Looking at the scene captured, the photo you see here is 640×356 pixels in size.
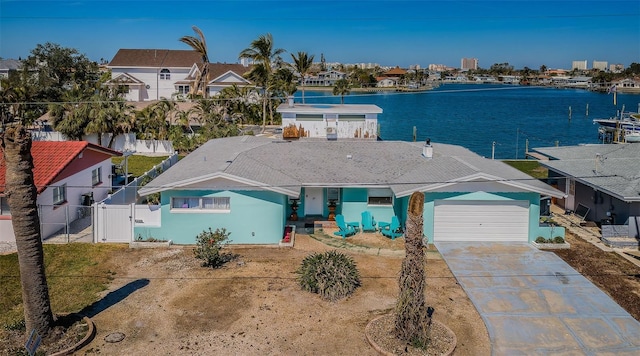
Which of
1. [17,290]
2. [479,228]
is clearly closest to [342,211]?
[479,228]

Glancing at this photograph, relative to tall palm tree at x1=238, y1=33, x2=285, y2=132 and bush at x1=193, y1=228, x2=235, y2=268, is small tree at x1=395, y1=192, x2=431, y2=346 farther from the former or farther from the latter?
tall palm tree at x1=238, y1=33, x2=285, y2=132

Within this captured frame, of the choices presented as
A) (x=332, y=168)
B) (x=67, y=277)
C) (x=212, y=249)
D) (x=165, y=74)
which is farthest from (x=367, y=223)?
(x=165, y=74)

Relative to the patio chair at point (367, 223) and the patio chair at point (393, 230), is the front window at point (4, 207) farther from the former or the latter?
the patio chair at point (393, 230)

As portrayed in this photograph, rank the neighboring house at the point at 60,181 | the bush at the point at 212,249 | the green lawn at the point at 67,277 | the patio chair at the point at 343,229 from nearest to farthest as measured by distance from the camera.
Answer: the green lawn at the point at 67,277, the bush at the point at 212,249, the neighboring house at the point at 60,181, the patio chair at the point at 343,229

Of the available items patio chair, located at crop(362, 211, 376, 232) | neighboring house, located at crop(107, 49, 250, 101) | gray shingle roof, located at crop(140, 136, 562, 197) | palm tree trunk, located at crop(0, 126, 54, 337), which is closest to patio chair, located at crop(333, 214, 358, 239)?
patio chair, located at crop(362, 211, 376, 232)

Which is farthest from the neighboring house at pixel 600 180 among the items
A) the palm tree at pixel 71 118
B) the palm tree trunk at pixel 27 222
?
the palm tree at pixel 71 118

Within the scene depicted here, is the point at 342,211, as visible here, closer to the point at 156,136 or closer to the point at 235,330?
the point at 235,330

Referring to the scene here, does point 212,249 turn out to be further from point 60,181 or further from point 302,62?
point 302,62
